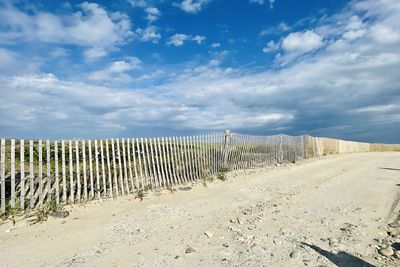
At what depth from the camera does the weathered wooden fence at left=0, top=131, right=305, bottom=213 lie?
7422 mm

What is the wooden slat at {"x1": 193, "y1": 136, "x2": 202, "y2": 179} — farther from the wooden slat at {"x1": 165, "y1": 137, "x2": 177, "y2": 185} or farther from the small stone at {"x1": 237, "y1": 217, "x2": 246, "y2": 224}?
the small stone at {"x1": 237, "y1": 217, "x2": 246, "y2": 224}

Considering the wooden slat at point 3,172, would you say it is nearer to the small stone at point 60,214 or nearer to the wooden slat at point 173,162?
the small stone at point 60,214

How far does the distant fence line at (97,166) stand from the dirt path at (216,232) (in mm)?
671

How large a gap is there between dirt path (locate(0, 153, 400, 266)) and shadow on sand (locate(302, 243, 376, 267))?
0.01m

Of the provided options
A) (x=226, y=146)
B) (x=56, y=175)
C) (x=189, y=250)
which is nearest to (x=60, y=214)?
(x=56, y=175)

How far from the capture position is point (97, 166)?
883 cm

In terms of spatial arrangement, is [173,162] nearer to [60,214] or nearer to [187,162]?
[187,162]

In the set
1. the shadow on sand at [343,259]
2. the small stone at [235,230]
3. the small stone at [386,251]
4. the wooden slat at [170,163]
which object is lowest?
the shadow on sand at [343,259]

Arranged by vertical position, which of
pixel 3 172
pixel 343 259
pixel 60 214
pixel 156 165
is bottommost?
pixel 343 259

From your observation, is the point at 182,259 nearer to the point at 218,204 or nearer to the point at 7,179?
the point at 218,204

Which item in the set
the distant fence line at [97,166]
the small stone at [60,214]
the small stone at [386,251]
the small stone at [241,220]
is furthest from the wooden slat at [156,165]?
the small stone at [386,251]

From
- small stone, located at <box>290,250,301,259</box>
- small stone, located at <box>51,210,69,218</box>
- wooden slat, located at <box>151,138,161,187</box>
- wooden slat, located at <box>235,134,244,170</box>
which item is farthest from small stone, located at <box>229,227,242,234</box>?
wooden slat, located at <box>235,134,244,170</box>

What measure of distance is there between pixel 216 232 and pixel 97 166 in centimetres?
437

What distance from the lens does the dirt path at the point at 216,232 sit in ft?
15.5
